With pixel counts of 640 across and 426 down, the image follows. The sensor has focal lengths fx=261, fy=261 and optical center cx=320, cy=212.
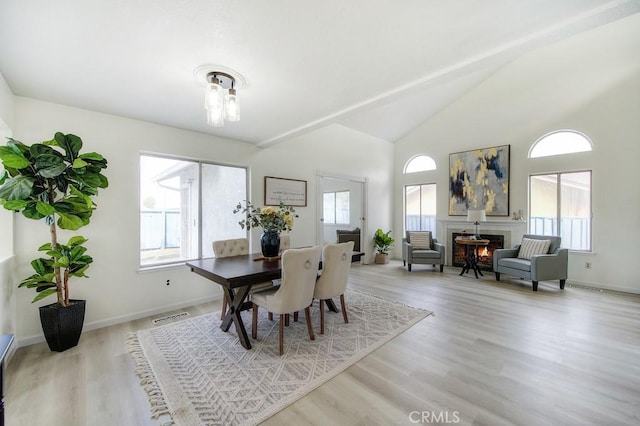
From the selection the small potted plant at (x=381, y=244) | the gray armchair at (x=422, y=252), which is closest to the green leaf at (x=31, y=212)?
the gray armchair at (x=422, y=252)

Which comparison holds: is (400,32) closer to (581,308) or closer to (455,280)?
(581,308)

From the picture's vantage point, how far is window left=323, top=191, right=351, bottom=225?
756 cm

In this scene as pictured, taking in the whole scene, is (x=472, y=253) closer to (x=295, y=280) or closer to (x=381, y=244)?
(x=381, y=244)

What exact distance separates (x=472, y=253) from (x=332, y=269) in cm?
410

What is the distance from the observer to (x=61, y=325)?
7.84 feet

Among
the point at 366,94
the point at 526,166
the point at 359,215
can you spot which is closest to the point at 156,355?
the point at 366,94

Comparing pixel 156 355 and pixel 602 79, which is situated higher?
pixel 602 79

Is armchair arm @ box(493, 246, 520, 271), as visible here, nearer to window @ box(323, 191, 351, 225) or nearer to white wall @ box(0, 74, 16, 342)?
window @ box(323, 191, 351, 225)

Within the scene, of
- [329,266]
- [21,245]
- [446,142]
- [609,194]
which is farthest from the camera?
[446,142]

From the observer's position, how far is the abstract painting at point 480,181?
5402 millimetres

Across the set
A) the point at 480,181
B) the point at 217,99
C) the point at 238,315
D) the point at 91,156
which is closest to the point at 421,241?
the point at 480,181

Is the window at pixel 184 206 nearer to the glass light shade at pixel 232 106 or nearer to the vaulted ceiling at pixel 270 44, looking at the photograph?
the vaulted ceiling at pixel 270 44

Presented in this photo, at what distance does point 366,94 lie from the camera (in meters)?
2.60

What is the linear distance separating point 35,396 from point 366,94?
356cm
